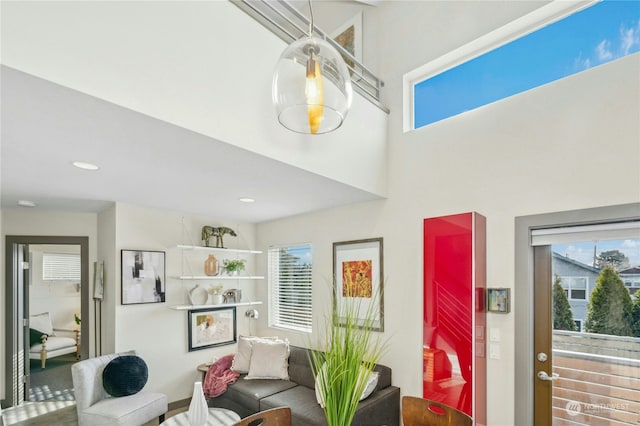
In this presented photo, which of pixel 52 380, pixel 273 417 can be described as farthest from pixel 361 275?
pixel 52 380

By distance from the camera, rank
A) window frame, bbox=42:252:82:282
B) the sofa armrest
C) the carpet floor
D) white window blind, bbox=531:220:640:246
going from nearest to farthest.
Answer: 1. white window blind, bbox=531:220:640:246
2. the sofa armrest
3. the carpet floor
4. window frame, bbox=42:252:82:282

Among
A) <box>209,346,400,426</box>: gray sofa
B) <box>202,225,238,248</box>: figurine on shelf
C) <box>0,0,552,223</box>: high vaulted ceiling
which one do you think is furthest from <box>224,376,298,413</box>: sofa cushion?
<box>0,0,552,223</box>: high vaulted ceiling

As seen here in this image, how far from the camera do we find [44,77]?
1.40 m

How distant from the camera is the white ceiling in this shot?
1.68 metres

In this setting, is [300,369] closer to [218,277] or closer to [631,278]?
[218,277]

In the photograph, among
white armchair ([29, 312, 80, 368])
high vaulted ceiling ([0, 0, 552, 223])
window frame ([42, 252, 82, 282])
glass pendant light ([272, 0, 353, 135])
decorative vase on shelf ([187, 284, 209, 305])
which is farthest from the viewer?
window frame ([42, 252, 82, 282])

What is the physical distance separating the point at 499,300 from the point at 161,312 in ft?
11.2

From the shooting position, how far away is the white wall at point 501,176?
2.31m

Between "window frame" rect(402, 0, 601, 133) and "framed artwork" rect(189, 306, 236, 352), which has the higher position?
"window frame" rect(402, 0, 601, 133)

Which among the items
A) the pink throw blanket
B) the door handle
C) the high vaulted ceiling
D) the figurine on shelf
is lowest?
the pink throw blanket

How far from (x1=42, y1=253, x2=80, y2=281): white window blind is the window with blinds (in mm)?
4487

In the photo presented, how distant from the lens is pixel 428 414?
6.59 feet

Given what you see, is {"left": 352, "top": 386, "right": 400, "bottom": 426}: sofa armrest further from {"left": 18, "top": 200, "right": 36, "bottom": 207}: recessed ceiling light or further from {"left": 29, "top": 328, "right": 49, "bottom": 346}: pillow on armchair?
{"left": 29, "top": 328, "right": 49, "bottom": 346}: pillow on armchair

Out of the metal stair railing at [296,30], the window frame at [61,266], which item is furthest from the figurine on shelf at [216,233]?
the window frame at [61,266]
